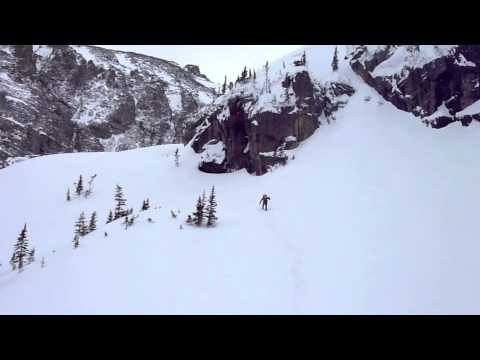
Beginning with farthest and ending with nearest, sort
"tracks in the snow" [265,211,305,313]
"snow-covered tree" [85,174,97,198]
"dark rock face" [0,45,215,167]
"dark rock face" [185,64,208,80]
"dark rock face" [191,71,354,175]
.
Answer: "dark rock face" [185,64,208,80] < "dark rock face" [0,45,215,167] < "snow-covered tree" [85,174,97,198] < "dark rock face" [191,71,354,175] < "tracks in the snow" [265,211,305,313]

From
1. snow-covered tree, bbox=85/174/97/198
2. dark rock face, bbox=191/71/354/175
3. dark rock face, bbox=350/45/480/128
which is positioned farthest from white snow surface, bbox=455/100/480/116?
snow-covered tree, bbox=85/174/97/198

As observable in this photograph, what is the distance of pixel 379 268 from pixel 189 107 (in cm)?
12091

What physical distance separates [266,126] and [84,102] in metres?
99.7

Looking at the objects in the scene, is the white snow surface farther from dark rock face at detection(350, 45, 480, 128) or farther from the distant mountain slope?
dark rock face at detection(350, 45, 480, 128)

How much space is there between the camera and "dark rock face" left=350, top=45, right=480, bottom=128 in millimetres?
29391

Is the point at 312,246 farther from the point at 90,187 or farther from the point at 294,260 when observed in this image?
the point at 90,187

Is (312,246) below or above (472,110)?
below

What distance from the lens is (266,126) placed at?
37.9 meters

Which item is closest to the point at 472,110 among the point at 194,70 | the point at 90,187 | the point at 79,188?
the point at 90,187

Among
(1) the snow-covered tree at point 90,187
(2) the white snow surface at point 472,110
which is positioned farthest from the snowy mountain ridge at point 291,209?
(1) the snow-covered tree at point 90,187

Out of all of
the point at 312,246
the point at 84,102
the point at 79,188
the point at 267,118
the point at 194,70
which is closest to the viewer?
the point at 312,246

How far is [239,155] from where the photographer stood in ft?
132

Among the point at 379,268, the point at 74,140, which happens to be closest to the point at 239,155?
the point at 379,268

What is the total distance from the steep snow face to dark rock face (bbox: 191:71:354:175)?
14.0ft
